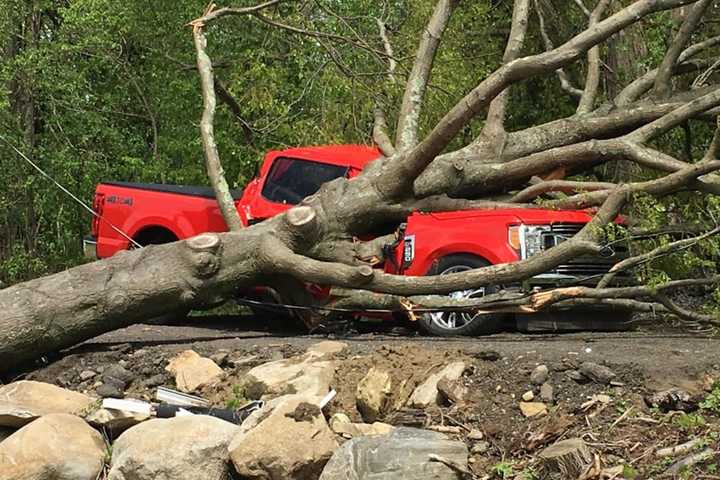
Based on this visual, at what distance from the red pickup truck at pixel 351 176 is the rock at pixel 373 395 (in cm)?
278

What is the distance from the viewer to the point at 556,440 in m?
7.18

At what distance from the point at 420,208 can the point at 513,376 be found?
407 cm

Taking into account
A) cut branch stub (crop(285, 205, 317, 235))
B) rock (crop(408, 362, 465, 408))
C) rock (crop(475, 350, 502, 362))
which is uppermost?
cut branch stub (crop(285, 205, 317, 235))

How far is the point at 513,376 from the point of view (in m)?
8.27

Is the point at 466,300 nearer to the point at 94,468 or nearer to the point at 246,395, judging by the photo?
the point at 246,395

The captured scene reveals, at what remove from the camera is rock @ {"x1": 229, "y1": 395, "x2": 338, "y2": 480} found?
7.22m

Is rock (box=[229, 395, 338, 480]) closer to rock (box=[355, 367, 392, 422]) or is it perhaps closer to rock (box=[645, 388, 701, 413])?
rock (box=[355, 367, 392, 422])

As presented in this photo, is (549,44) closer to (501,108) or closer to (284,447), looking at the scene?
(501,108)

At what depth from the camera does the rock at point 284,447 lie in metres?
7.22

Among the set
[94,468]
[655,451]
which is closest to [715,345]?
[655,451]

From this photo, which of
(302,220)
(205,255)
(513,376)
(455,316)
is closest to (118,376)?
(205,255)

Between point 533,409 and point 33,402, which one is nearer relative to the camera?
point 533,409

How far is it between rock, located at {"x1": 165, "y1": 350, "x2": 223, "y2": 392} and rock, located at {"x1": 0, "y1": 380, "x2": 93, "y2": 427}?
841 mm

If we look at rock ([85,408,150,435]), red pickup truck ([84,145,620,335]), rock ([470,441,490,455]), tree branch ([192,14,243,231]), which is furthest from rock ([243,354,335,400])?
tree branch ([192,14,243,231])
